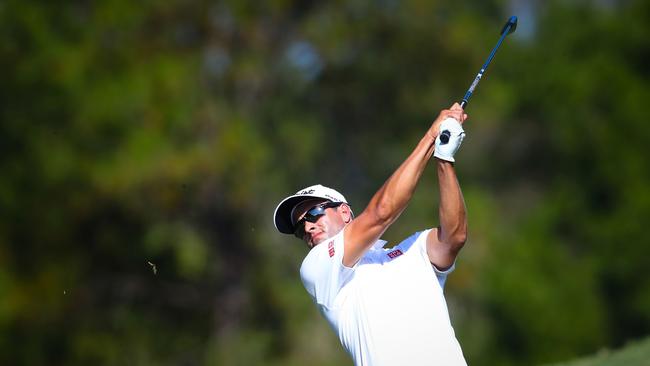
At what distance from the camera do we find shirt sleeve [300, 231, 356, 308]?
218 inches

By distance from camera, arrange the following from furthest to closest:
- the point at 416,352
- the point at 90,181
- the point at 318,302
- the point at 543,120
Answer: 1. the point at 543,120
2. the point at 90,181
3. the point at 318,302
4. the point at 416,352

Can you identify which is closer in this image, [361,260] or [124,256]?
[361,260]

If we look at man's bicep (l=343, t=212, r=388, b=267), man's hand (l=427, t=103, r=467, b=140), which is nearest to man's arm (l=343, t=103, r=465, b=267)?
man's bicep (l=343, t=212, r=388, b=267)

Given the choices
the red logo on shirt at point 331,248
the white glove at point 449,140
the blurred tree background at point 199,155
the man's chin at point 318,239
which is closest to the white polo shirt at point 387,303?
the red logo on shirt at point 331,248

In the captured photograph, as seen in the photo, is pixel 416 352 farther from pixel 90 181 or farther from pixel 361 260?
pixel 90 181

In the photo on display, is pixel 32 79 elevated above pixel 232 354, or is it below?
above

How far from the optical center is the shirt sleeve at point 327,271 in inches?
218

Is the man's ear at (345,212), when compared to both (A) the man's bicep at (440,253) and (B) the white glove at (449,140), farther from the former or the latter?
(B) the white glove at (449,140)

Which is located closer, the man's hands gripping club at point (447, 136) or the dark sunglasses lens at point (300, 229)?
the man's hands gripping club at point (447, 136)

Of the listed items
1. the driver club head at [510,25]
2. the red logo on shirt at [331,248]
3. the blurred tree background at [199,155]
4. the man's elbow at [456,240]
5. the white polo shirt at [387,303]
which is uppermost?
the blurred tree background at [199,155]

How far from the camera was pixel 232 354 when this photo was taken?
22703 mm

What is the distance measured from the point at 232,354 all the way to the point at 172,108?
4989mm

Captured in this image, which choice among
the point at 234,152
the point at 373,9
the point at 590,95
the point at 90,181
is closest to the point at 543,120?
the point at 590,95

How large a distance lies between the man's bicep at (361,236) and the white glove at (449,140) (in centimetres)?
44
